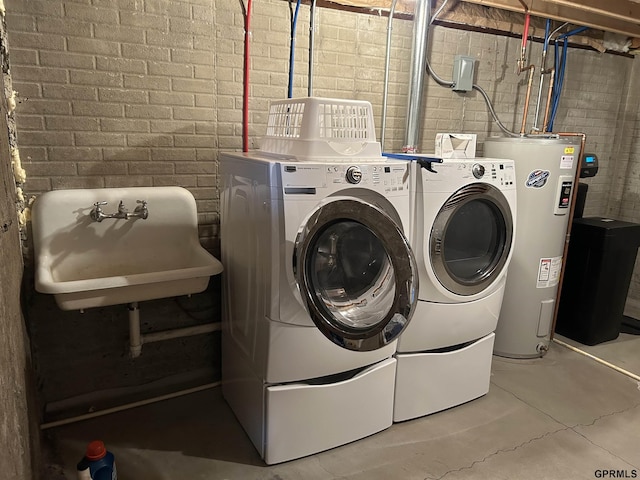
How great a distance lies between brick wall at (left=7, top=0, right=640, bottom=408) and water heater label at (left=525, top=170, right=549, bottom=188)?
0.73 metres

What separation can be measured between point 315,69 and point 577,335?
251cm

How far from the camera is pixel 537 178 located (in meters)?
2.77

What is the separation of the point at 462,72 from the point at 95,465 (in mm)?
2955

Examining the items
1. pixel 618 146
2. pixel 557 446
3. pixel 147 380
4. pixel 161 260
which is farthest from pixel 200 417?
pixel 618 146

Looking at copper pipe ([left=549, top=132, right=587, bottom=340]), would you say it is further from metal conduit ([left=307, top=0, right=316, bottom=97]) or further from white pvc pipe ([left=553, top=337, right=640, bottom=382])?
metal conduit ([left=307, top=0, right=316, bottom=97])

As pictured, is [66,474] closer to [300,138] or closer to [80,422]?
[80,422]

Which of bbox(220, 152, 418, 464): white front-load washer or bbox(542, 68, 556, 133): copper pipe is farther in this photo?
bbox(542, 68, 556, 133): copper pipe

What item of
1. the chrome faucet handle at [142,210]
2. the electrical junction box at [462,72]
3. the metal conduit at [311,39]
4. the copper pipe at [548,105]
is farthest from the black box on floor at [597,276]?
the chrome faucet handle at [142,210]

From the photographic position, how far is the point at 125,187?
2.27 m

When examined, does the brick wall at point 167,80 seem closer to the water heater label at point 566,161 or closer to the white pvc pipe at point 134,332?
the white pvc pipe at point 134,332

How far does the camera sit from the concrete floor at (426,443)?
6.57ft

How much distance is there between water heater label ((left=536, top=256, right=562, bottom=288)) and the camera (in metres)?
2.88

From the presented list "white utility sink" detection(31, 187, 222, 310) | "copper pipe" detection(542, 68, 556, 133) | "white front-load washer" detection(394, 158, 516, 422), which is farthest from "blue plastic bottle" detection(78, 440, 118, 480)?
"copper pipe" detection(542, 68, 556, 133)

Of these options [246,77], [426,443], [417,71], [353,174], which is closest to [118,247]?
[246,77]
